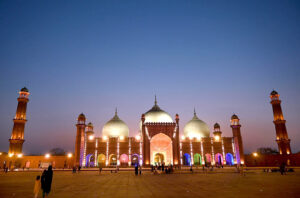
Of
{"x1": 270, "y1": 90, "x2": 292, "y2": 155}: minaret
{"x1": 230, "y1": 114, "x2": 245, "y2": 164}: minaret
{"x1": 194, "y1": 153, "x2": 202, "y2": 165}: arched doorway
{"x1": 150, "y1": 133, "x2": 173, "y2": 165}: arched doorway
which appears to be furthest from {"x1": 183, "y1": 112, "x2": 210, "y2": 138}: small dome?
{"x1": 270, "y1": 90, "x2": 292, "y2": 155}: minaret

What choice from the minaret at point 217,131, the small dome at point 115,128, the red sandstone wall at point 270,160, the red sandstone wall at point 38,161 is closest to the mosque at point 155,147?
the red sandstone wall at point 270,160

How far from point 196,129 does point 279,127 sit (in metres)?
16.3

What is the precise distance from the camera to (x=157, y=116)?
46.4 meters

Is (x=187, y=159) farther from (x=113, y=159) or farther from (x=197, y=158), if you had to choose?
(x=113, y=159)

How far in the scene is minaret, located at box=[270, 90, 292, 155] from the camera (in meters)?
39.5

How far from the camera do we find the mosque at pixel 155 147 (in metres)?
40.2

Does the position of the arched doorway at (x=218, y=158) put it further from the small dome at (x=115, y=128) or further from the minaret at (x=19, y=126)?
the minaret at (x=19, y=126)

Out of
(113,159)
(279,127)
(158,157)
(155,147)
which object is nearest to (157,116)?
(155,147)

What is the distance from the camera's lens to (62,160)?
4144cm

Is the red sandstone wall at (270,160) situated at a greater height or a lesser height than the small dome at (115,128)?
lesser

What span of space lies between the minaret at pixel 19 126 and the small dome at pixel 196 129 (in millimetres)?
33736

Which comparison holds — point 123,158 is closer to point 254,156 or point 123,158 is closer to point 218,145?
point 218,145

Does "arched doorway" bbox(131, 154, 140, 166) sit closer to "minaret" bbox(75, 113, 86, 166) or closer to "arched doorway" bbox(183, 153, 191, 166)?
"minaret" bbox(75, 113, 86, 166)

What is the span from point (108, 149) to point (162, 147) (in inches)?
426
